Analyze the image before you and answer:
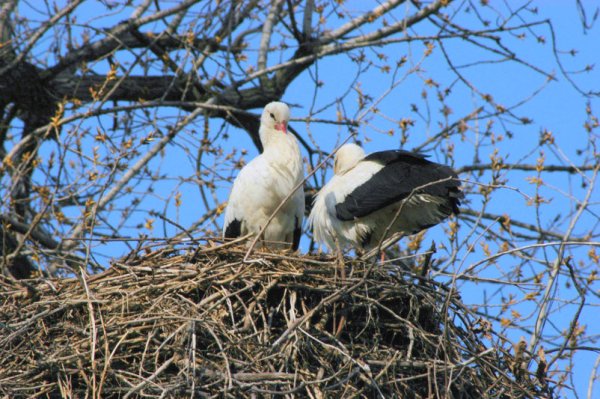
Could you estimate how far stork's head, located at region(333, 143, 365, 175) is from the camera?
7.76m

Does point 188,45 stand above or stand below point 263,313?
above

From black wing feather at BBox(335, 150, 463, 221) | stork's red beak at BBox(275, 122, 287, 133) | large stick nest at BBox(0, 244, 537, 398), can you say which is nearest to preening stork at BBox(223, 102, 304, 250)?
stork's red beak at BBox(275, 122, 287, 133)

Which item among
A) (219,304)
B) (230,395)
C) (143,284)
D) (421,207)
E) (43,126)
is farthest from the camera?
(43,126)

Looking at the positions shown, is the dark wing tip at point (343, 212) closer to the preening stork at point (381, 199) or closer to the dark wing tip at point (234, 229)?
the preening stork at point (381, 199)

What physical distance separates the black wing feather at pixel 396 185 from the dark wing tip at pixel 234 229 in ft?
2.49

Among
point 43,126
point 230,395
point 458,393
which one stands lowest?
point 230,395

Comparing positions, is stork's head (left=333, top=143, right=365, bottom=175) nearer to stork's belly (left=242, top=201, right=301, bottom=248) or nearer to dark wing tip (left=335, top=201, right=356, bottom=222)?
dark wing tip (left=335, top=201, right=356, bottom=222)

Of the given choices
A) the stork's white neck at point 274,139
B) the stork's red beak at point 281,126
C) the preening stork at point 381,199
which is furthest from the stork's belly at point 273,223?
the stork's red beak at point 281,126

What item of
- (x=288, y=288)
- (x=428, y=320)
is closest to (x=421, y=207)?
(x=428, y=320)

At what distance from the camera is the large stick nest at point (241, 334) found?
4.98m

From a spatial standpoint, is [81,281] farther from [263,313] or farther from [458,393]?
[458,393]

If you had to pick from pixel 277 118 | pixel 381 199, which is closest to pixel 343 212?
pixel 381 199

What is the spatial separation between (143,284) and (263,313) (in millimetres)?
774

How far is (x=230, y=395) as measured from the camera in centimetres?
477
